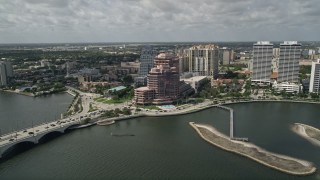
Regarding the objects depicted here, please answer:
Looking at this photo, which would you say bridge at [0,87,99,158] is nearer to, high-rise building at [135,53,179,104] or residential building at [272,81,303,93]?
high-rise building at [135,53,179,104]

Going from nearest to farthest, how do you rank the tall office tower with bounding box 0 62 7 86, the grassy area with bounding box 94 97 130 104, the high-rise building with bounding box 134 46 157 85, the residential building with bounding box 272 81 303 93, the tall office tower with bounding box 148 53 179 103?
the tall office tower with bounding box 148 53 179 103
the grassy area with bounding box 94 97 130 104
the residential building with bounding box 272 81 303 93
the tall office tower with bounding box 0 62 7 86
the high-rise building with bounding box 134 46 157 85

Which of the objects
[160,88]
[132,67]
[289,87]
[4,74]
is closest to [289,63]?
[289,87]

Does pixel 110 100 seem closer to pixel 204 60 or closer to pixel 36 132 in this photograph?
pixel 36 132

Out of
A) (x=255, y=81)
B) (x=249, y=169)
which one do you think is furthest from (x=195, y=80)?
(x=249, y=169)

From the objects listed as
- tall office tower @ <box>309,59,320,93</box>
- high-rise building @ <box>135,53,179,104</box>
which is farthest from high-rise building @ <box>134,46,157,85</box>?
tall office tower @ <box>309,59,320,93</box>

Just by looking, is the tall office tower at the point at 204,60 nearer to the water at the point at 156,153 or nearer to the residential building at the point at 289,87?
the residential building at the point at 289,87
